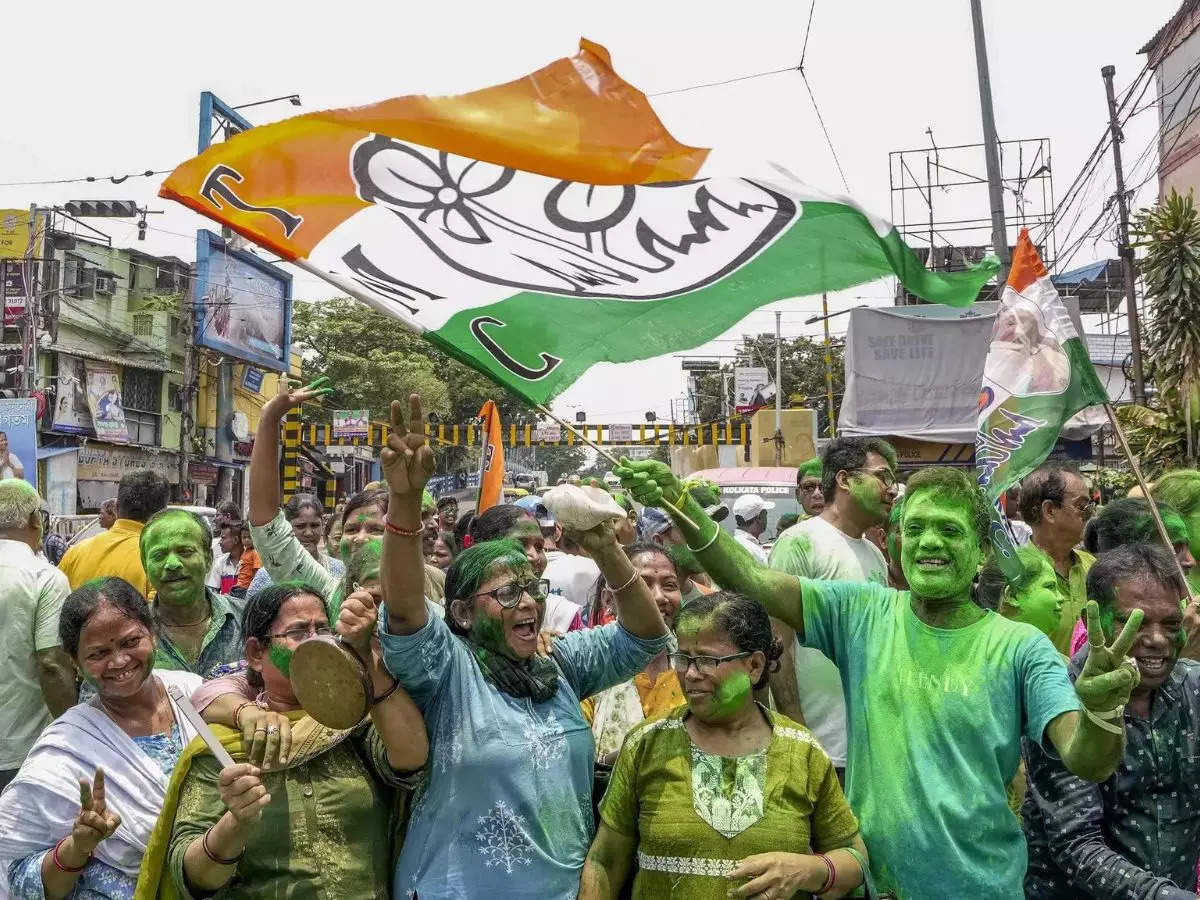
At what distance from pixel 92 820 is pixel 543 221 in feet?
7.66

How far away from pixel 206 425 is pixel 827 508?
33440 mm

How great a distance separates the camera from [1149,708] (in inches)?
118

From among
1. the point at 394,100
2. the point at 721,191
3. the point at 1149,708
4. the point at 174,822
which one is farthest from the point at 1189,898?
→ the point at 394,100

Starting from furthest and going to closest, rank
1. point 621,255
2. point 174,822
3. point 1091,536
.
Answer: point 1091,536 < point 621,255 < point 174,822

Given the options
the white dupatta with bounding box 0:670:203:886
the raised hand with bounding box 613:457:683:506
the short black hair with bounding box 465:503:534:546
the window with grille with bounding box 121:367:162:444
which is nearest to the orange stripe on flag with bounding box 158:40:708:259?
the short black hair with bounding box 465:503:534:546

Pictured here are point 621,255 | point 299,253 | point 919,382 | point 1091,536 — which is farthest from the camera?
point 919,382

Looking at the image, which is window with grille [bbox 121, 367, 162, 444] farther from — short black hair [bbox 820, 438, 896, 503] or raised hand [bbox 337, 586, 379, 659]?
raised hand [bbox 337, 586, 379, 659]

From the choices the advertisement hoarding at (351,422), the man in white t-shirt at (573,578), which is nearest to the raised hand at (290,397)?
the man in white t-shirt at (573,578)

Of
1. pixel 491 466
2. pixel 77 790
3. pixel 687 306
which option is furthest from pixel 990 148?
pixel 77 790

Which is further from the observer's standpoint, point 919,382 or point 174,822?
point 919,382

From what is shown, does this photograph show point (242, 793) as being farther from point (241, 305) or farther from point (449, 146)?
point (241, 305)

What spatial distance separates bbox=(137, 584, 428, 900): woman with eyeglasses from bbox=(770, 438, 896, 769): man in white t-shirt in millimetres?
1620

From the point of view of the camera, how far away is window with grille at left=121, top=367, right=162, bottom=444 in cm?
3228

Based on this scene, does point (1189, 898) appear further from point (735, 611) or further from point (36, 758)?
point (36, 758)
